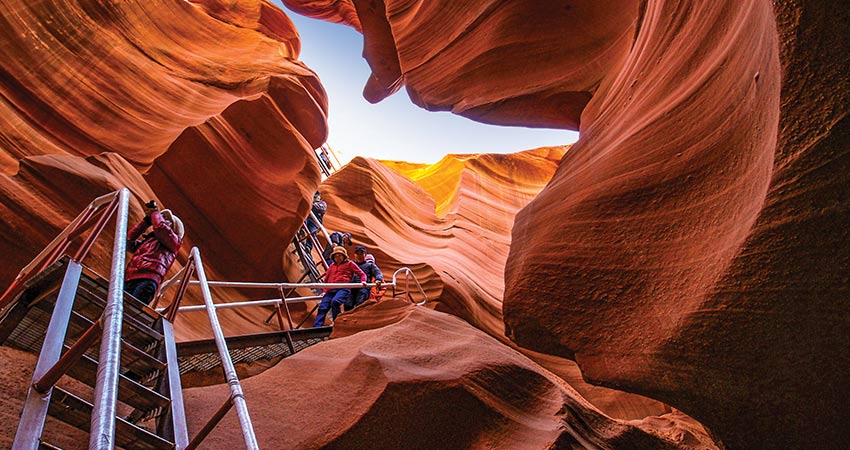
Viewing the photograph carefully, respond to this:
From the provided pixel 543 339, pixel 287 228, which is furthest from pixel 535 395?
pixel 287 228

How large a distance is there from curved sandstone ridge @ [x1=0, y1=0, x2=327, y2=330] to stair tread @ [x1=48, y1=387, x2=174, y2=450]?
486 centimetres

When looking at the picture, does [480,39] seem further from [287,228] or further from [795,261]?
[795,261]

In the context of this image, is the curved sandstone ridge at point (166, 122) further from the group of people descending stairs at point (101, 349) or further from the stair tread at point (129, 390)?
the stair tread at point (129, 390)

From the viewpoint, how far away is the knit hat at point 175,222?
14.2 ft

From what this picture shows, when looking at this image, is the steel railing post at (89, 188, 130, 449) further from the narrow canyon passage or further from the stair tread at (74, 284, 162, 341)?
the narrow canyon passage

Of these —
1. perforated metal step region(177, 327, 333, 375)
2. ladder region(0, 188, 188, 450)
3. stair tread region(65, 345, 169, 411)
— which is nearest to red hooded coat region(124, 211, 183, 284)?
perforated metal step region(177, 327, 333, 375)

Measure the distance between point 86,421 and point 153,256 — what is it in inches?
108

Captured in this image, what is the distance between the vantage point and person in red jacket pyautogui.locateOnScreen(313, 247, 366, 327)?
7512mm

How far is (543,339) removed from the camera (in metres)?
4.30

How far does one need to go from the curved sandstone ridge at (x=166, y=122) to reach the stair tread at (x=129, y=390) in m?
4.51

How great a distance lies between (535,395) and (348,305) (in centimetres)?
399

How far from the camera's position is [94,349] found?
9.10 feet

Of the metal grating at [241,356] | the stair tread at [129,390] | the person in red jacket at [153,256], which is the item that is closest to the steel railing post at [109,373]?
the stair tread at [129,390]

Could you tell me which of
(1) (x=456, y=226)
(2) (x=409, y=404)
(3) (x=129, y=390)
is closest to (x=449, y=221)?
(1) (x=456, y=226)
